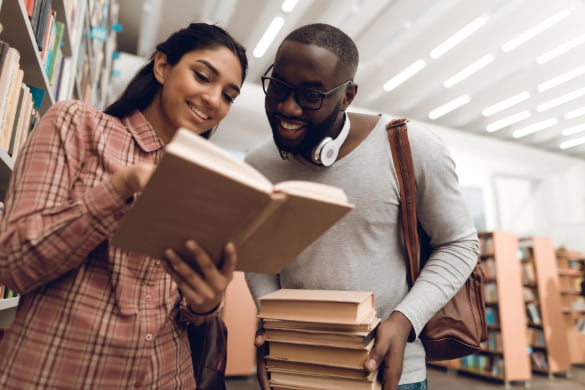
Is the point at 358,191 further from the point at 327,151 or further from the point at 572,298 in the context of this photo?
the point at 572,298

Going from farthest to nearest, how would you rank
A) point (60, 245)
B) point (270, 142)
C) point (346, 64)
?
point (270, 142)
point (346, 64)
point (60, 245)

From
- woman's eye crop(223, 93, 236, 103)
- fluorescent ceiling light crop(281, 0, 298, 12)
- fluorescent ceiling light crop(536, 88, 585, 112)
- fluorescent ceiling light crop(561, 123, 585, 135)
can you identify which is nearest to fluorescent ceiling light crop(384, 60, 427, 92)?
fluorescent ceiling light crop(281, 0, 298, 12)

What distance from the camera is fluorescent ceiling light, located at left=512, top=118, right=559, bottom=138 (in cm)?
666

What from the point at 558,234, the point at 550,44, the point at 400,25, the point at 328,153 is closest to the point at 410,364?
the point at 328,153

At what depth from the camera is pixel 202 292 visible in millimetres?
638

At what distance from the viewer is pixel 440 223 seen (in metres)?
0.97

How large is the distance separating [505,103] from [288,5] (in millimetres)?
4131

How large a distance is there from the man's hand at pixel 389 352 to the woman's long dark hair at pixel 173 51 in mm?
737

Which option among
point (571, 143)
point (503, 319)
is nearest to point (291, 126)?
point (503, 319)

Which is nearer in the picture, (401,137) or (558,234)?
(401,137)

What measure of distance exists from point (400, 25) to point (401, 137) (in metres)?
4.14

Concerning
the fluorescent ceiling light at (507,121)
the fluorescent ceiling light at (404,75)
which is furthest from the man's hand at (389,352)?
the fluorescent ceiling light at (507,121)

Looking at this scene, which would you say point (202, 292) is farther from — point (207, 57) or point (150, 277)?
point (207, 57)

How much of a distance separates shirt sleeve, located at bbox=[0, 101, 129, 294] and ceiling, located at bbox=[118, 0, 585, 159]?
13.4ft
